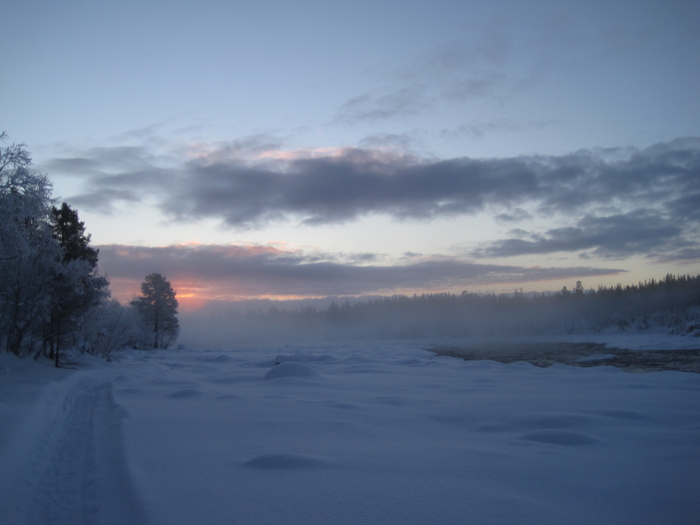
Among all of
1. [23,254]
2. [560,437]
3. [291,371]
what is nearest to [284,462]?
[560,437]

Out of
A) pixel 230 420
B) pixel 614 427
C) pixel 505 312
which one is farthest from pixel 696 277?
pixel 230 420

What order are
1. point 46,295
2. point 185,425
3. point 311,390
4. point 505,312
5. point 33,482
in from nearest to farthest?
point 33,482
point 185,425
point 311,390
point 46,295
point 505,312

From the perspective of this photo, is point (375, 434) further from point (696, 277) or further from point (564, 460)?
point (696, 277)

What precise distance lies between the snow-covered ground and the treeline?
820 centimetres

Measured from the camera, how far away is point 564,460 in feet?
19.5

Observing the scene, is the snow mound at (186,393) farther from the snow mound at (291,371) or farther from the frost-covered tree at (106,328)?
the frost-covered tree at (106,328)

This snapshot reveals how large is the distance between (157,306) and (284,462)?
160 feet

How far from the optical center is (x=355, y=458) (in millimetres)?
6164

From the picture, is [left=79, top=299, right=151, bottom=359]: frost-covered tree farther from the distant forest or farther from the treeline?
the distant forest

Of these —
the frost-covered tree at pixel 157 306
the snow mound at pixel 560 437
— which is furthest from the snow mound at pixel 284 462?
the frost-covered tree at pixel 157 306

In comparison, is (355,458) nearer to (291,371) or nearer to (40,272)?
(291,371)

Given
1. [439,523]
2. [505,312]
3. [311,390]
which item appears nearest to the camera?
[439,523]

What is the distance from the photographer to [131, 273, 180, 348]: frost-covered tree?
48031 millimetres

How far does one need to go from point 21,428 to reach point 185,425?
3282mm
